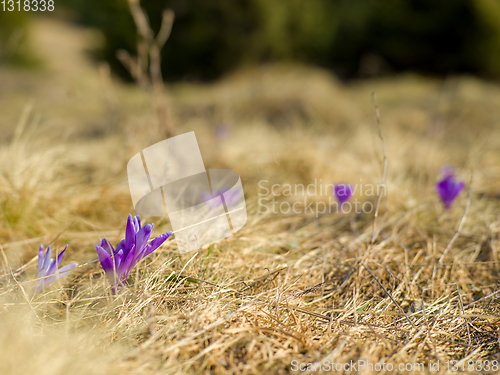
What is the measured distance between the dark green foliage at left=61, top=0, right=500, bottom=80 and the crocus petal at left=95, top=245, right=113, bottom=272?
961 centimetres

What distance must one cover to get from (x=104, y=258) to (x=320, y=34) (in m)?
12.1

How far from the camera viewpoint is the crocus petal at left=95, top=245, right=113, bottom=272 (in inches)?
39.3

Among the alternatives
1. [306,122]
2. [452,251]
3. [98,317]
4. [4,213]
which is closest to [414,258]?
[452,251]

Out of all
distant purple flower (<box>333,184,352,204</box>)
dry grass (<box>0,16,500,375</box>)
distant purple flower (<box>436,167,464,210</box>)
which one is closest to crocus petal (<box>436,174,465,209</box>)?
distant purple flower (<box>436,167,464,210</box>)

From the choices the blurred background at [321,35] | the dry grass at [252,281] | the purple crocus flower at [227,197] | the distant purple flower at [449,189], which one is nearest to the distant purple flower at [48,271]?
the dry grass at [252,281]

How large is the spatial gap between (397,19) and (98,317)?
1272 cm

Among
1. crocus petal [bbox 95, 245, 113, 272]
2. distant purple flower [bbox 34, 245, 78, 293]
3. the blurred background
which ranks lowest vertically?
distant purple flower [bbox 34, 245, 78, 293]

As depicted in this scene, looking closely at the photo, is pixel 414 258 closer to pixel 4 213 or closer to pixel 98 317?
pixel 98 317

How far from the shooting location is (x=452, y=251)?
1.62 meters

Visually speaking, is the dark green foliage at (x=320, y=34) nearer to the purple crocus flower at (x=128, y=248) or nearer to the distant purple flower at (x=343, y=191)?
the distant purple flower at (x=343, y=191)

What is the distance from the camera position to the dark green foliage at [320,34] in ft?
33.6

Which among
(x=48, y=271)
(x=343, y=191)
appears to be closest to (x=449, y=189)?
(x=343, y=191)

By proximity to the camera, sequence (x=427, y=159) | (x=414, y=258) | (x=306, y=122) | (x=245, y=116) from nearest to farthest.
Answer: (x=414, y=258) → (x=427, y=159) → (x=306, y=122) → (x=245, y=116)

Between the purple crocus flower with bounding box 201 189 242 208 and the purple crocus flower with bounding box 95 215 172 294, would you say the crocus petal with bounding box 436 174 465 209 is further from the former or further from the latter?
the purple crocus flower with bounding box 95 215 172 294
